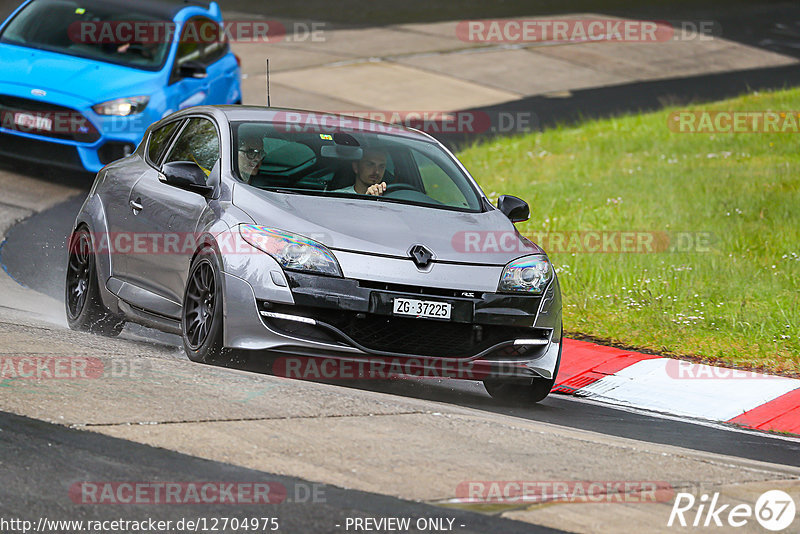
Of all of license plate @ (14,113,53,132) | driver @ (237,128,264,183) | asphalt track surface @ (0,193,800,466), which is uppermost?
driver @ (237,128,264,183)

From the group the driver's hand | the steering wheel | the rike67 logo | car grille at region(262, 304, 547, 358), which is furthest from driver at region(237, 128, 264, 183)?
the rike67 logo

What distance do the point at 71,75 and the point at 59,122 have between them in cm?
64

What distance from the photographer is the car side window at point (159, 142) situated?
905 cm

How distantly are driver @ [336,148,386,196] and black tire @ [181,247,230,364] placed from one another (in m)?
1.08

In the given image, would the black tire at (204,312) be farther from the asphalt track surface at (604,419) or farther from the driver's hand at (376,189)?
the driver's hand at (376,189)

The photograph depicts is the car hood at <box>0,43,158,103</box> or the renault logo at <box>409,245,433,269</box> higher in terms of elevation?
the renault logo at <box>409,245,433,269</box>

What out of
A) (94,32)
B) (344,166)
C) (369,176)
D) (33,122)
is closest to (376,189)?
(369,176)

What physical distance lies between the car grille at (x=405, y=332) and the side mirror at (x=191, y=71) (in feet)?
25.7

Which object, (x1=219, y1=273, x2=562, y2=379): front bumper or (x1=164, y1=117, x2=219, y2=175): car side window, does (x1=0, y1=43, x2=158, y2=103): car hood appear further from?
(x1=219, y1=273, x2=562, y2=379): front bumper

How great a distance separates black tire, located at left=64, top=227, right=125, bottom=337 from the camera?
29.9 ft

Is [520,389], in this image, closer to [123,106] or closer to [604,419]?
[604,419]

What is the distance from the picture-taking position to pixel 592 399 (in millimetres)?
8711

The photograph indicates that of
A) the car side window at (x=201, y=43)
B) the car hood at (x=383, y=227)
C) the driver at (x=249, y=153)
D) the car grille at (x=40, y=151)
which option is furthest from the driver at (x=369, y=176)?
the car side window at (x=201, y=43)

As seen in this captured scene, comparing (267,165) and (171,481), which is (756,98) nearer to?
(267,165)
